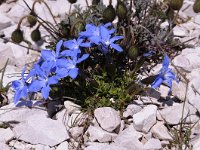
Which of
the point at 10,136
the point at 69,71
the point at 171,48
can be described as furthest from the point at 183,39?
the point at 10,136

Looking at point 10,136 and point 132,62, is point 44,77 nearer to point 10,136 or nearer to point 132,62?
point 10,136

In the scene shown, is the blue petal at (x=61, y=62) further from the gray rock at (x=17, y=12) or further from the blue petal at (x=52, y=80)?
the gray rock at (x=17, y=12)

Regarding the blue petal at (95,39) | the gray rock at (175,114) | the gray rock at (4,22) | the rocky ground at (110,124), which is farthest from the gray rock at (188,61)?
the gray rock at (4,22)

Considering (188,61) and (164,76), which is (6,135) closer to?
(164,76)

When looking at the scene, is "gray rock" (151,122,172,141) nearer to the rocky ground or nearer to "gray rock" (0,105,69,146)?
the rocky ground

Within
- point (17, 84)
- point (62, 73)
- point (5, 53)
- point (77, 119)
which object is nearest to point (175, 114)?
point (77, 119)

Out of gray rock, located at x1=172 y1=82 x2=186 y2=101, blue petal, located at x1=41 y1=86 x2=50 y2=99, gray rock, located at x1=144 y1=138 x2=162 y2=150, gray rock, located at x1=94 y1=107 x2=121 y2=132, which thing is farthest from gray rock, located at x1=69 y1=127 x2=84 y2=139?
gray rock, located at x1=172 y1=82 x2=186 y2=101

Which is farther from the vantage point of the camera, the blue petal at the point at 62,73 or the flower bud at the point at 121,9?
the flower bud at the point at 121,9
